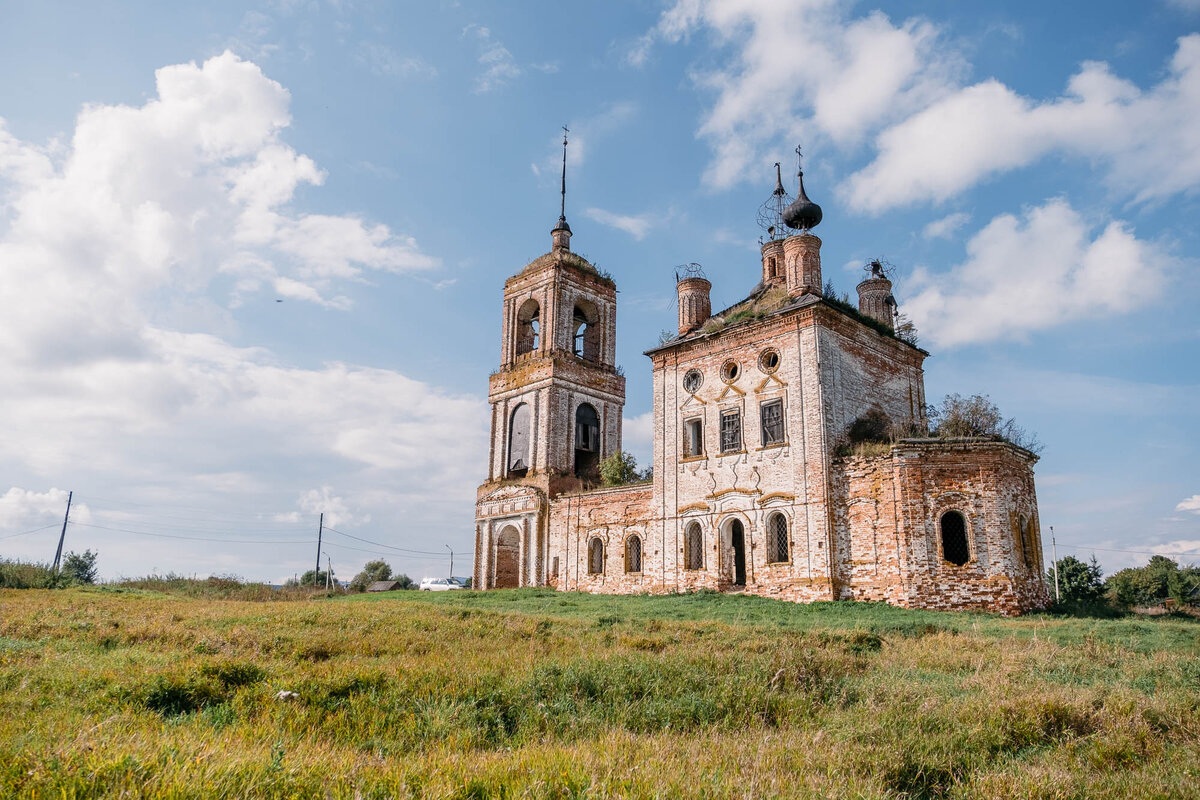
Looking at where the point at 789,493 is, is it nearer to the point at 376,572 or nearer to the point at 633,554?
the point at 633,554

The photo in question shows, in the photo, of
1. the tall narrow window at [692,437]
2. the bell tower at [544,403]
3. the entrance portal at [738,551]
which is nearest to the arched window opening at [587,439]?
the bell tower at [544,403]

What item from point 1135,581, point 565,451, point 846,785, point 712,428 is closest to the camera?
point 846,785

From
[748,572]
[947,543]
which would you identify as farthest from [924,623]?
[748,572]

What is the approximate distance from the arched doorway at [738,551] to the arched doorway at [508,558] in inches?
444

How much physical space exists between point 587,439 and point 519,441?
3092 mm

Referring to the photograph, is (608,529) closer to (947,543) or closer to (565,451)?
(565,451)

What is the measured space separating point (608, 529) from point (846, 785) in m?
23.0

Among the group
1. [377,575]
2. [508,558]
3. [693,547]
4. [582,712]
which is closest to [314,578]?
[377,575]

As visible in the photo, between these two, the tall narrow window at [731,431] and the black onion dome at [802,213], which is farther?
the black onion dome at [802,213]

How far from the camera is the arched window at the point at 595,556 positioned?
29125 millimetres

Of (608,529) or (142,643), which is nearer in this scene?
(142,643)

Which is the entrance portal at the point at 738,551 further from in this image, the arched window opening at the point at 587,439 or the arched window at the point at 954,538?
the arched window opening at the point at 587,439

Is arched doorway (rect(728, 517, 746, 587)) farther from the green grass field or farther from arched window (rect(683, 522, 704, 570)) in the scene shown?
the green grass field

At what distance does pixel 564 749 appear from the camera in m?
6.29
